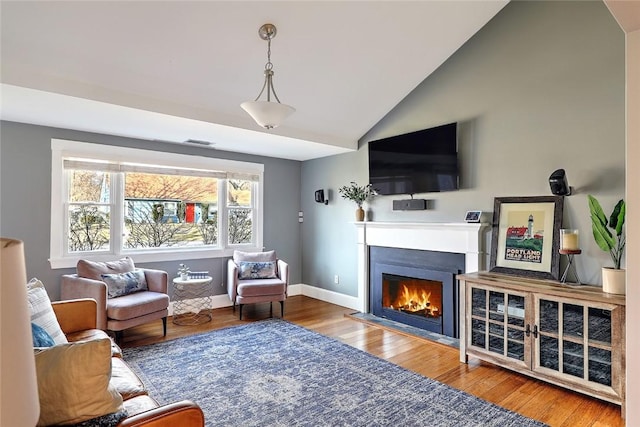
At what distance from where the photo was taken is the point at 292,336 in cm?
393

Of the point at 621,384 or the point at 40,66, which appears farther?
the point at 40,66

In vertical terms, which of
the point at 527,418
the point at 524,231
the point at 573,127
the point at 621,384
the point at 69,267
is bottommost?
the point at 527,418

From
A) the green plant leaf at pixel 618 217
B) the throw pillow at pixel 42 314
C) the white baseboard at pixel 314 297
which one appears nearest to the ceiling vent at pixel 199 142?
the white baseboard at pixel 314 297

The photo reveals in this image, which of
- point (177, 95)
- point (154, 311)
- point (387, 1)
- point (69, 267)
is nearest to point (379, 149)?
point (387, 1)

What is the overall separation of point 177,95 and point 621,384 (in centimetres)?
412

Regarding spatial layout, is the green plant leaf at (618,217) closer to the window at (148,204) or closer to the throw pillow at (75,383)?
the throw pillow at (75,383)

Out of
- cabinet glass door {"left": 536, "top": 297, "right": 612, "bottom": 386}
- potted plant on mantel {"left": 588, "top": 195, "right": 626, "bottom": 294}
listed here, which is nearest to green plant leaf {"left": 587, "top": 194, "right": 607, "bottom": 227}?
potted plant on mantel {"left": 588, "top": 195, "right": 626, "bottom": 294}

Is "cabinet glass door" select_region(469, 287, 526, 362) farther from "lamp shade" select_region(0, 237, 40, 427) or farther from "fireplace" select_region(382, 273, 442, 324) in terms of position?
"lamp shade" select_region(0, 237, 40, 427)

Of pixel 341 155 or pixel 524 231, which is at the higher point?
pixel 341 155

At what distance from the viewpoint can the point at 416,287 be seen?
14.4 feet

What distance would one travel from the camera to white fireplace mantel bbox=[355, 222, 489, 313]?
3719 mm

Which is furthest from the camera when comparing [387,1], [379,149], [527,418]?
[379,149]

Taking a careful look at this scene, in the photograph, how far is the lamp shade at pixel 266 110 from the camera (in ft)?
8.36

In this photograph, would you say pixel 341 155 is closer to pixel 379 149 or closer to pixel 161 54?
pixel 379 149
